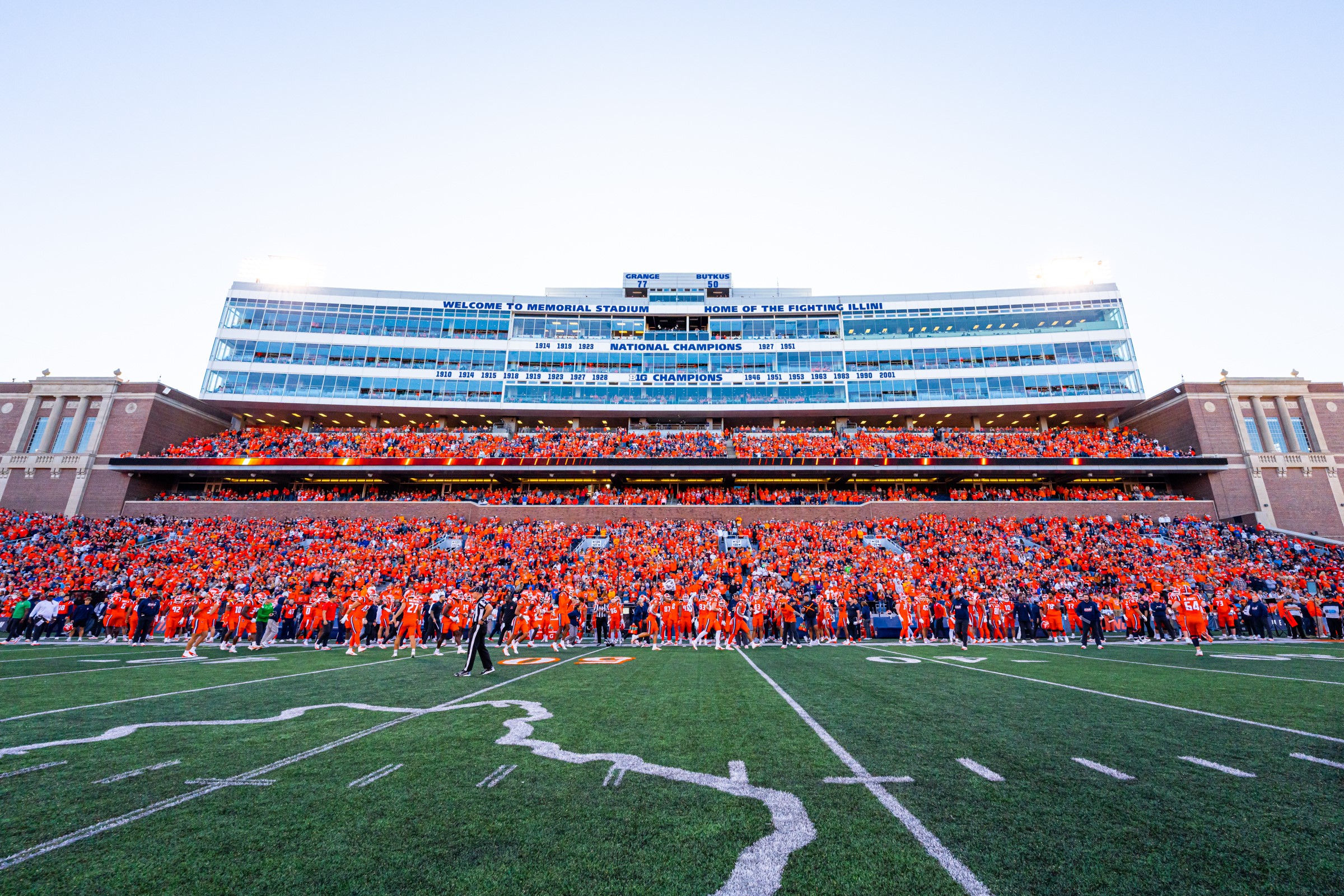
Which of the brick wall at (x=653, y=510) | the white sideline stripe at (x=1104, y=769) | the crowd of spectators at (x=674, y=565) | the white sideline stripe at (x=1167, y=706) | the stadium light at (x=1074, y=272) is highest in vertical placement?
the stadium light at (x=1074, y=272)

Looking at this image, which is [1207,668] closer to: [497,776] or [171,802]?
[497,776]

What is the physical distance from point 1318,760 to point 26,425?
5888cm

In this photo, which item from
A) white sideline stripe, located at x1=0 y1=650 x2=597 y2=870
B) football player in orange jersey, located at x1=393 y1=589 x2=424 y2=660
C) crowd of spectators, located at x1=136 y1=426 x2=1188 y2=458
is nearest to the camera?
white sideline stripe, located at x1=0 y1=650 x2=597 y2=870

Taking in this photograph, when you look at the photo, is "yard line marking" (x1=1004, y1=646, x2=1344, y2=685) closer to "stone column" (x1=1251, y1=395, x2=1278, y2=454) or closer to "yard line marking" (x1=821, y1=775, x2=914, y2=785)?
"yard line marking" (x1=821, y1=775, x2=914, y2=785)

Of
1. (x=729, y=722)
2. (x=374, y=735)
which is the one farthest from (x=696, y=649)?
(x=374, y=735)

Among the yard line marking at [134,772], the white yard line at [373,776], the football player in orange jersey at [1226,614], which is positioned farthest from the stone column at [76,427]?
the football player in orange jersey at [1226,614]

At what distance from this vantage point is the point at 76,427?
123 feet

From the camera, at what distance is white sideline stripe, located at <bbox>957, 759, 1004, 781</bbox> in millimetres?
4445

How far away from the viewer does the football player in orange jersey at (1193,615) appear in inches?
514

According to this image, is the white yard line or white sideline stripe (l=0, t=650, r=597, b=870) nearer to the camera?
white sideline stripe (l=0, t=650, r=597, b=870)

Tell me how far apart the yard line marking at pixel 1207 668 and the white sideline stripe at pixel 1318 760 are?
18.6ft

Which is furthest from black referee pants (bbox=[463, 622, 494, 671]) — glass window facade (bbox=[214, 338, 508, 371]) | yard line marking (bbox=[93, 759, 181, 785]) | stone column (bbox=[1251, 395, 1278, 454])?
stone column (bbox=[1251, 395, 1278, 454])

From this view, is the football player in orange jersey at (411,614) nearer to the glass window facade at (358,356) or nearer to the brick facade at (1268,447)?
the glass window facade at (358,356)

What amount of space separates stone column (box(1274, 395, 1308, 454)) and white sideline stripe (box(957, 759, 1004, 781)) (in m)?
50.8
